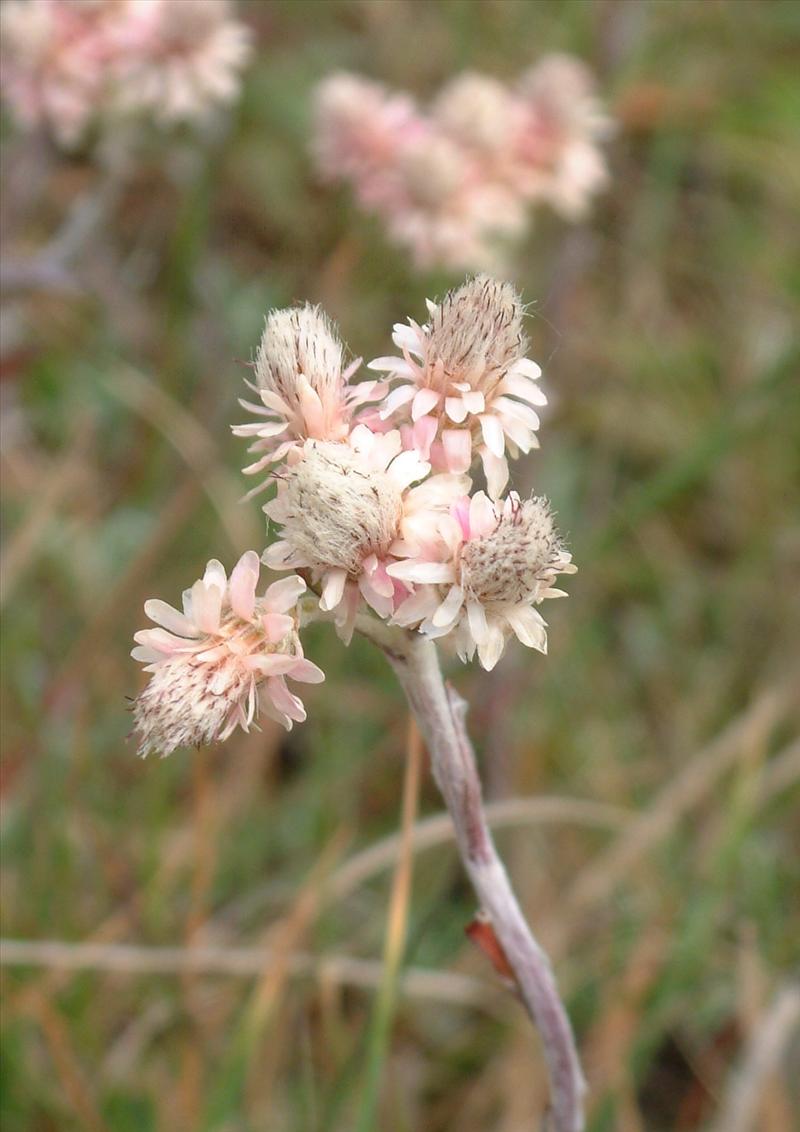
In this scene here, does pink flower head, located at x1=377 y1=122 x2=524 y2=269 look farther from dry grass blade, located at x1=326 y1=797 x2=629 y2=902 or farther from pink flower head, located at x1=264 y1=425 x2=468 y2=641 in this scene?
pink flower head, located at x1=264 y1=425 x2=468 y2=641

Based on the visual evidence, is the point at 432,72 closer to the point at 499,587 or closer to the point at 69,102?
the point at 69,102

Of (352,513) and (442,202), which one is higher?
(442,202)

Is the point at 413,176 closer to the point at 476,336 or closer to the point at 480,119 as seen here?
the point at 480,119

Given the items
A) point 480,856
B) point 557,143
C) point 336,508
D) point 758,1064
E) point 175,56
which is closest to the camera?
point 336,508

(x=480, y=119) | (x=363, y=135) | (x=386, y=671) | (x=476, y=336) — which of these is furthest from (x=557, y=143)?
(x=476, y=336)

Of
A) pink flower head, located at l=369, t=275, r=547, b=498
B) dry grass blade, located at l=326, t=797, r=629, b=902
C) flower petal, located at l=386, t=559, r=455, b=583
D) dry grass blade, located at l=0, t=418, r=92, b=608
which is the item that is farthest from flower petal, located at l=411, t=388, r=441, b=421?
dry grass blade, located at l=0, t=418, r=92, b=608

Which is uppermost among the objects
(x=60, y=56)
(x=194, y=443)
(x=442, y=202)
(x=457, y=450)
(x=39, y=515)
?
(x=60, y=56)

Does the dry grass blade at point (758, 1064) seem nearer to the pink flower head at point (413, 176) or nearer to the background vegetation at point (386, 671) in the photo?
the background vegetation at point (386, 671)
